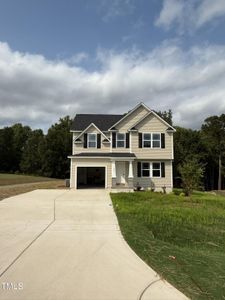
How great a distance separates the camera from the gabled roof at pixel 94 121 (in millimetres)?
34731

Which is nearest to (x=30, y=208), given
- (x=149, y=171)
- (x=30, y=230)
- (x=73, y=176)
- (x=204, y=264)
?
(x=30, y=230)

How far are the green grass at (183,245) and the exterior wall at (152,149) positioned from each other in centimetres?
1660

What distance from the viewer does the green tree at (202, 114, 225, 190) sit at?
2300 inches

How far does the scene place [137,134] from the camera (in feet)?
106

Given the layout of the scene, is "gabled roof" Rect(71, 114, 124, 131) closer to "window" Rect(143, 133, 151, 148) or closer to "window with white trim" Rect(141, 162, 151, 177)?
"window" Rect(143, 133, 151, 148)

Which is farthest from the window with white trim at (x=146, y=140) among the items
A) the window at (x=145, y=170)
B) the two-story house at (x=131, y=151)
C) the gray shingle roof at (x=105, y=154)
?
the window at (x=145, y=170)

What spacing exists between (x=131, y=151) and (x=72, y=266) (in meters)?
25.9

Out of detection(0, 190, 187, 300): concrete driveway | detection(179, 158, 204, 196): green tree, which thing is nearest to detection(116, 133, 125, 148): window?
detection(179, 158, 204, 196): green tree

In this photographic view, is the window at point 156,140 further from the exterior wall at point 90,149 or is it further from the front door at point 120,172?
the exterior wall at point 90,149

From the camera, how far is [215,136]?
198ft

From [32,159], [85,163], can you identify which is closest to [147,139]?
[85,163]

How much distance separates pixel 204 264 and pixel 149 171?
25.0m

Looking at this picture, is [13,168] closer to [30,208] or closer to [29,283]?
[30,208]

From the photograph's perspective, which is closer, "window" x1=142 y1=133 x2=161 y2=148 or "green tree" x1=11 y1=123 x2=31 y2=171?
"window" x1=142 y1=133 x2=161 y2=148
